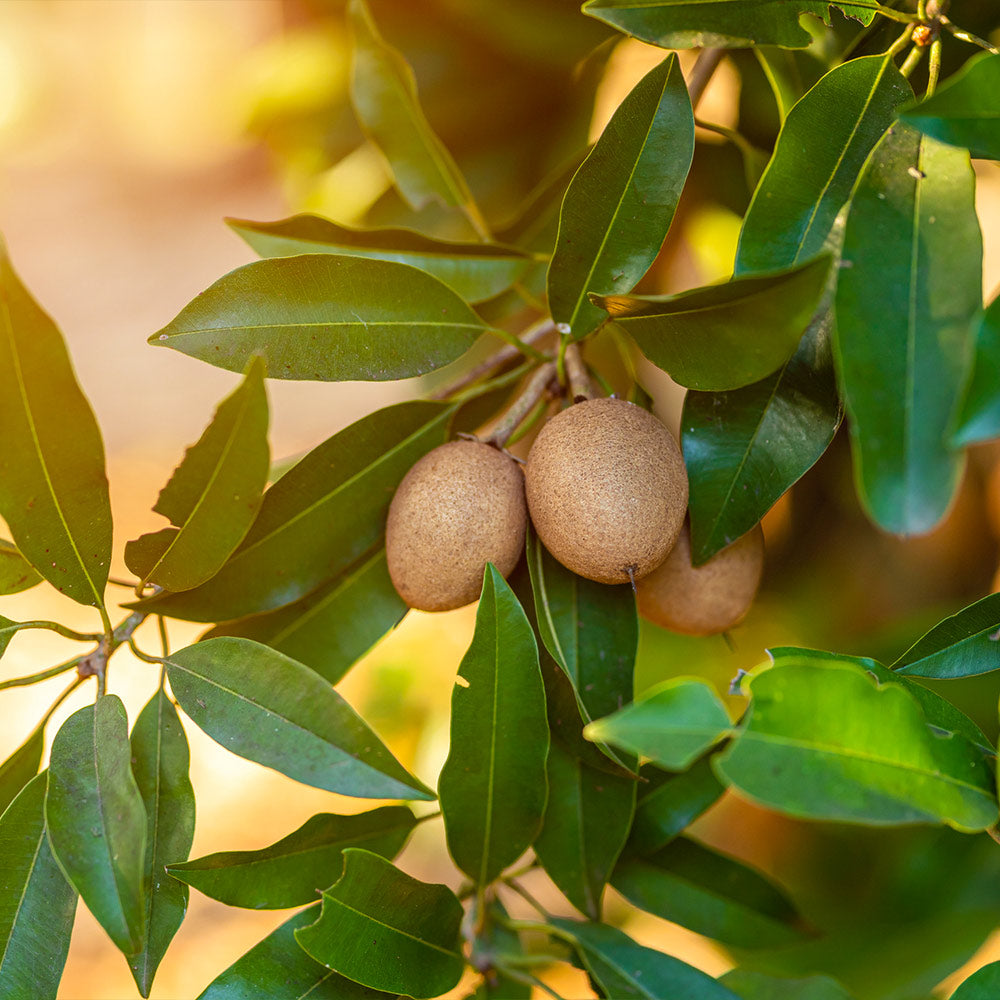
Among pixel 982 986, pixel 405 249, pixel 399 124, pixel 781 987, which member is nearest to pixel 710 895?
pixel 781 987

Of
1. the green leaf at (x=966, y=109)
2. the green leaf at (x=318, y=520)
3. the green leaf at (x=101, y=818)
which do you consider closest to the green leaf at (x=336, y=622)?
the green leaf at (x=318, y=520)

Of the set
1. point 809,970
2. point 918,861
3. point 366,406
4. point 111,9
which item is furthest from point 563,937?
point 111,9

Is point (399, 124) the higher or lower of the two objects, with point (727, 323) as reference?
higher

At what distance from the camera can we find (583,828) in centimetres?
74

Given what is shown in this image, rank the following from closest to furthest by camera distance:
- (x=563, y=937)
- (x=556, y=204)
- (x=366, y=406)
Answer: (x=563, y=937)
(x=556, y=204)
(x=366, y=406)

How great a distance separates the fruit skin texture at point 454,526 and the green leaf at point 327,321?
83 millimetres

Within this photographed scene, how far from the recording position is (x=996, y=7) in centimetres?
84

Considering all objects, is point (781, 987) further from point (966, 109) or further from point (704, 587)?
point (966, 109)

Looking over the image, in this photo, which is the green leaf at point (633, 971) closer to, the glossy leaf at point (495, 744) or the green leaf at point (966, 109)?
the glossy leaf at point (495, 744)

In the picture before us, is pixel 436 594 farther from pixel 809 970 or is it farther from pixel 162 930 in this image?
pixel 809 970

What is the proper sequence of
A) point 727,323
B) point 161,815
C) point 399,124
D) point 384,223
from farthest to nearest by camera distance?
1. point 384,223
2. point 399,124
3. point 161,815
4. point 727,323

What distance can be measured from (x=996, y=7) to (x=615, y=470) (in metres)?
0.62

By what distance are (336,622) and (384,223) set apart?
68 cm

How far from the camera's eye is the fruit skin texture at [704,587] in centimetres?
71
